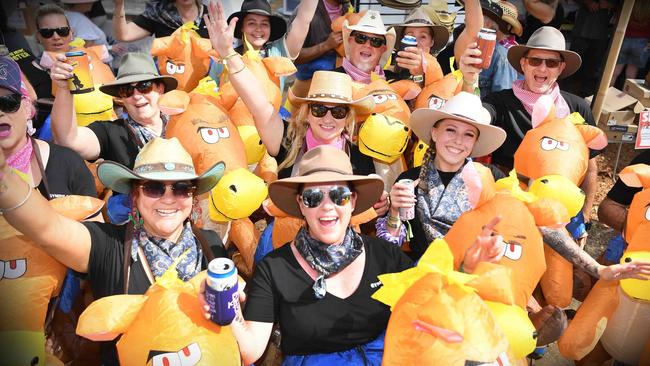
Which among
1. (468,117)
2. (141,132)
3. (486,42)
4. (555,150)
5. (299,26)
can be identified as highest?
(486,42)

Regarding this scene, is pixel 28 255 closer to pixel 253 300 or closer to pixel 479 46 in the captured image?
pixel 253 300

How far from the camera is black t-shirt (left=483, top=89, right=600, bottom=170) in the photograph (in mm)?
3609

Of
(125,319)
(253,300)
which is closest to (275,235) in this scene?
(253,300)

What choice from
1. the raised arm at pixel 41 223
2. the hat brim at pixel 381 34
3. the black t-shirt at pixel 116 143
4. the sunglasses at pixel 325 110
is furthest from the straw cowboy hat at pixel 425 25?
the raised arm at pixel 41 223

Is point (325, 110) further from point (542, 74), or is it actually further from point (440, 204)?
point (542, 74)

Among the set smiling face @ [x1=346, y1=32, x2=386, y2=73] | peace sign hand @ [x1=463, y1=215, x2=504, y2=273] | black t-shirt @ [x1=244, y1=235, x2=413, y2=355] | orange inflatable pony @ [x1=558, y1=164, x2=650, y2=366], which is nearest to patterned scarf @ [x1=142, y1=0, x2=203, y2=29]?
smiling face @ [x1=346, y1=32, x2=386, y2=73]

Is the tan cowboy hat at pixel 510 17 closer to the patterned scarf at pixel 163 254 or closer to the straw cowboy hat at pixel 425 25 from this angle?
the straw cowboy hat at pixel 425 25

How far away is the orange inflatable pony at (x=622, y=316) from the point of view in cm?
247

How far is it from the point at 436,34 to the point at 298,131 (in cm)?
193

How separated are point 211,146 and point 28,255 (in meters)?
1.22

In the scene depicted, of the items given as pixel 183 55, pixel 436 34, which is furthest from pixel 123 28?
pixel 436 34

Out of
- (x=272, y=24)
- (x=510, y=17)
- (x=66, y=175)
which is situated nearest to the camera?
(x=66, y=175)

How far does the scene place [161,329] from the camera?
1815mm

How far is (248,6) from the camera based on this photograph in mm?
4266
